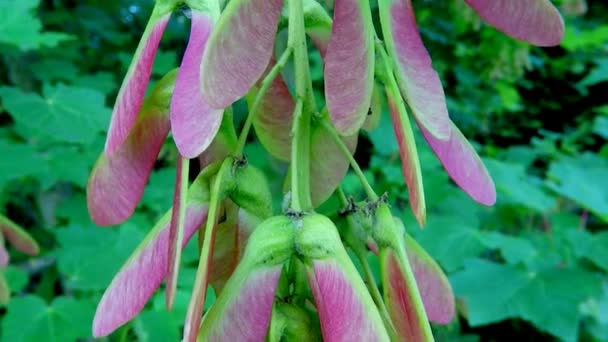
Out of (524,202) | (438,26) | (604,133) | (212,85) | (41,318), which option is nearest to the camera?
(212,85)

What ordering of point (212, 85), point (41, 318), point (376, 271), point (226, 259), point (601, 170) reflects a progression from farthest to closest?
point (601, 170), point (41, 318), point (376, 271), point (226, 259), point (212, 85)

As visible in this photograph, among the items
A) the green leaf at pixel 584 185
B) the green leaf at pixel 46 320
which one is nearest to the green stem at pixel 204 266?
the green leaf at pixel 46 320

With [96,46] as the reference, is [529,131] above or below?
below

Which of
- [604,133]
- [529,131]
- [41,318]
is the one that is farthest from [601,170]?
[529,131]

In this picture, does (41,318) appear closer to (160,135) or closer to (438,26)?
(160,135)

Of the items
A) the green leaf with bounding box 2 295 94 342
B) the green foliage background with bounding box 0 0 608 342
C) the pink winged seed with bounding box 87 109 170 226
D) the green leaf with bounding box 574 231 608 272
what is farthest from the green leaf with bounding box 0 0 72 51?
the green leaf with bounding box 574 231 608 272

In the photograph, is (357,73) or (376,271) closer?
(357,73)

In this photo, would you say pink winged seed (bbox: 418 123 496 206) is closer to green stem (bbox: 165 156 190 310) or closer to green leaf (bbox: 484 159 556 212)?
green stem (bbox: 165 156 190 310)
